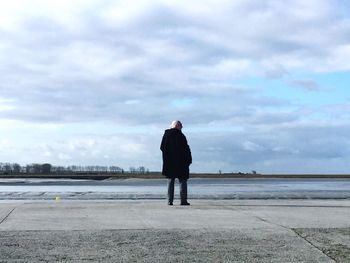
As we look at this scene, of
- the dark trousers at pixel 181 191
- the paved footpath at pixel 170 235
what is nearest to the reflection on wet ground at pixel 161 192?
the dark trousers at pixel 181 191

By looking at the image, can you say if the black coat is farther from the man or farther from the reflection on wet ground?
the reflection on wet ground

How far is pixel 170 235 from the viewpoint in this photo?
9.00 m

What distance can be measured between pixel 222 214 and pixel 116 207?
2.37 metres

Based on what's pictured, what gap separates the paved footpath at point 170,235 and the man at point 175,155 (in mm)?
2117

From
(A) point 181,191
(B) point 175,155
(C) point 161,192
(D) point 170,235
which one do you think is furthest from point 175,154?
(C) point 161,192

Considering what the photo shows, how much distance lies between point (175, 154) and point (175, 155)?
0.03 m

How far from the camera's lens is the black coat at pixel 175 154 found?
45.9 ft

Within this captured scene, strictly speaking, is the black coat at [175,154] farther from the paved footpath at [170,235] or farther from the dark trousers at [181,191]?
the paved footpath at [170,235]

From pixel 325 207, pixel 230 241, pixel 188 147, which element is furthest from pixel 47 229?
pixel 325 207

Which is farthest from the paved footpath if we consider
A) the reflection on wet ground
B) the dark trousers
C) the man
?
the reflection on wet ground

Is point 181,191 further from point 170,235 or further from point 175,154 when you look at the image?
point 170,235

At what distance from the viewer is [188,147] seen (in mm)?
14305

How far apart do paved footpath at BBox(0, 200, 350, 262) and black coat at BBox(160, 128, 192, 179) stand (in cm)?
215

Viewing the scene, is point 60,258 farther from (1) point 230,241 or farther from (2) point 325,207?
(2) point 325,207
